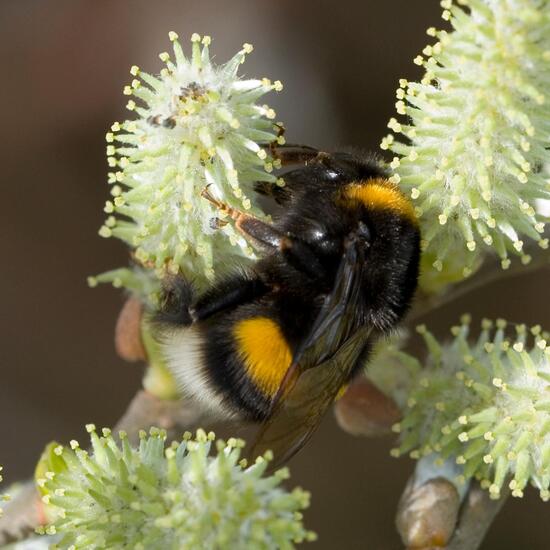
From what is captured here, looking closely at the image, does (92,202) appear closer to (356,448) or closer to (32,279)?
(32,279)

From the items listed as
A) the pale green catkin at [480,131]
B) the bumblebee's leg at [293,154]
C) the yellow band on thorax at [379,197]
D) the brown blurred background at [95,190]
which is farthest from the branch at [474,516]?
the brown blurred background at [95,190]

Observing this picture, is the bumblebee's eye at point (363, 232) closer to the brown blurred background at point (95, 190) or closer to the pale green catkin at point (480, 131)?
the pale green catkin at point (480, 131)

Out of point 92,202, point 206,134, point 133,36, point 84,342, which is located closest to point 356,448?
point 84,342

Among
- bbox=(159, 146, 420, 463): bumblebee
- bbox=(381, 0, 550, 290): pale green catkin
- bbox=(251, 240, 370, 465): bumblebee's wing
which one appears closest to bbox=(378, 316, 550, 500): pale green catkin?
bbox=(381, 0, 550, 290): pale green catkin

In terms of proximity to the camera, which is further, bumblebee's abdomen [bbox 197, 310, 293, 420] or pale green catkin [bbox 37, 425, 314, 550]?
bumblebee's abdomen [bbox 197, 310, 293, 420]

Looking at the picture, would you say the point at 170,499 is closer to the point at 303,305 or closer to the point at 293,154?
the point at 303,305

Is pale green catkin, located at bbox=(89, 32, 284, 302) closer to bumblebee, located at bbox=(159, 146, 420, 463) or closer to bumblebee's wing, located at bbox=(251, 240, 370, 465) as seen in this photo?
bumblebee, located at bbox=(159, 146, 420, 463)
